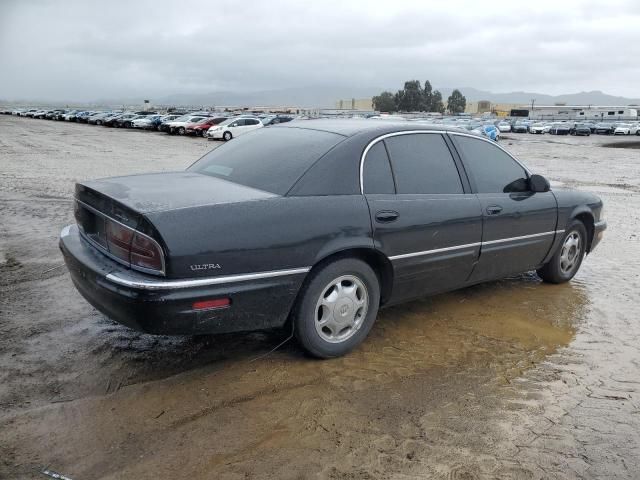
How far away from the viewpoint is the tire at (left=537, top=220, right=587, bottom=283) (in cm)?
546

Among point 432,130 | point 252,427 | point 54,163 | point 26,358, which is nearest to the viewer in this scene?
point 252,427

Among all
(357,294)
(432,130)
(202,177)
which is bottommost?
(357,294)

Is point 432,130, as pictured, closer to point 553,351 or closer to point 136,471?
point 553,351

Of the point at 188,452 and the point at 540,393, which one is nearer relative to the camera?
the point at 188,452

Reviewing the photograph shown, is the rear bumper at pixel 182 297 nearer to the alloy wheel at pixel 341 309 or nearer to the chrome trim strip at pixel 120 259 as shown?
the chrome trim strip at pixel 120 259

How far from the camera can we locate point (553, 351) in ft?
13.3

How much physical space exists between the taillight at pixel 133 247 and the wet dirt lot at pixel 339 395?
0.79 m

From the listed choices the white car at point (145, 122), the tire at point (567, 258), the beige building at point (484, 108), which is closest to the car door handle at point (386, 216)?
the tire at point (567, 258)

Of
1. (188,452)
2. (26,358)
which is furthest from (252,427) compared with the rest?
(26,358)

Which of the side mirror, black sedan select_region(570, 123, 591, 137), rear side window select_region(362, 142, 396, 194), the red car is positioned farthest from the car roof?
black sedan select_region(570, 123, 591, 137)

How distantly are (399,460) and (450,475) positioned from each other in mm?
250

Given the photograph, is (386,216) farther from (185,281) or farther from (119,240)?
(119,240)

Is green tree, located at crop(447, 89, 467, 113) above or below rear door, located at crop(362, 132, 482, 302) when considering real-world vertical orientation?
above

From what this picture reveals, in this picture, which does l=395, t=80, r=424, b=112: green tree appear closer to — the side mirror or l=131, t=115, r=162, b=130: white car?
l=131, t=115, r=162, b=130: white car
